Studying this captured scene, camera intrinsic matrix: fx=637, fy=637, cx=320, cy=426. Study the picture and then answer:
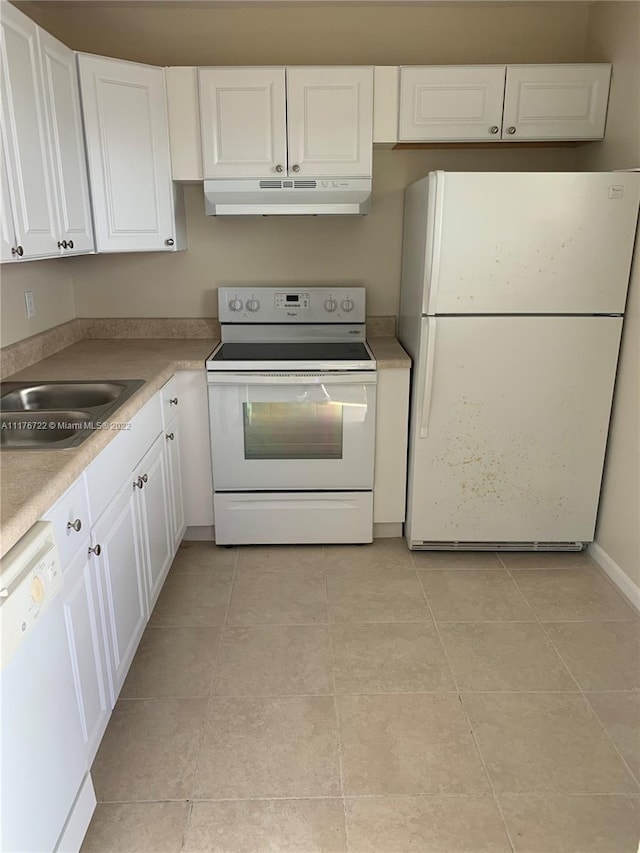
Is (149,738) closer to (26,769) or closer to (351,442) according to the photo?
(26,769)

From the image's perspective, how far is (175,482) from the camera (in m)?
2.86

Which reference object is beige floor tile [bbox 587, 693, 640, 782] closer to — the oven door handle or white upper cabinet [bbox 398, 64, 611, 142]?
the oven door handle

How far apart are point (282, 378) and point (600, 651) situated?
1.67 meters

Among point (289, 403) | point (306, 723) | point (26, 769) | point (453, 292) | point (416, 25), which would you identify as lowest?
point (306, 723)

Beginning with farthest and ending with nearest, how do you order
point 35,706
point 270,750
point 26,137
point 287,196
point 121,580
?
point 287,196 → point 26,137 → point 121,580 → point 270,750 → point 35,706

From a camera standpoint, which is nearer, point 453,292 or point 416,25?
point 453,292

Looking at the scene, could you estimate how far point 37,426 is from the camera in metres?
2.07

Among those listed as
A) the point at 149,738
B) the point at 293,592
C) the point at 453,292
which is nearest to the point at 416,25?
the point at 453,292

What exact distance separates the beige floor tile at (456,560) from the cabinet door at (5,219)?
6.87 feet

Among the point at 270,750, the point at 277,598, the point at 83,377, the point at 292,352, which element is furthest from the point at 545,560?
the point at 83,377

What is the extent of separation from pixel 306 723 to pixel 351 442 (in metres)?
1.28

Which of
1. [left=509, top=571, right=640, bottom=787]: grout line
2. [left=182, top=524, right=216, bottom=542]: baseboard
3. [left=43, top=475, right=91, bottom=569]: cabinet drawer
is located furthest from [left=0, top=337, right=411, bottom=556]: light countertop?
[left=509, top=571, right=640, bottom=787]: grout line

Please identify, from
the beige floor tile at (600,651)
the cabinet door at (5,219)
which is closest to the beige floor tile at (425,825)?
the beige floor tile at (600,651)

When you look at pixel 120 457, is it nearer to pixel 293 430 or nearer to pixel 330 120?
pixel 293 430
